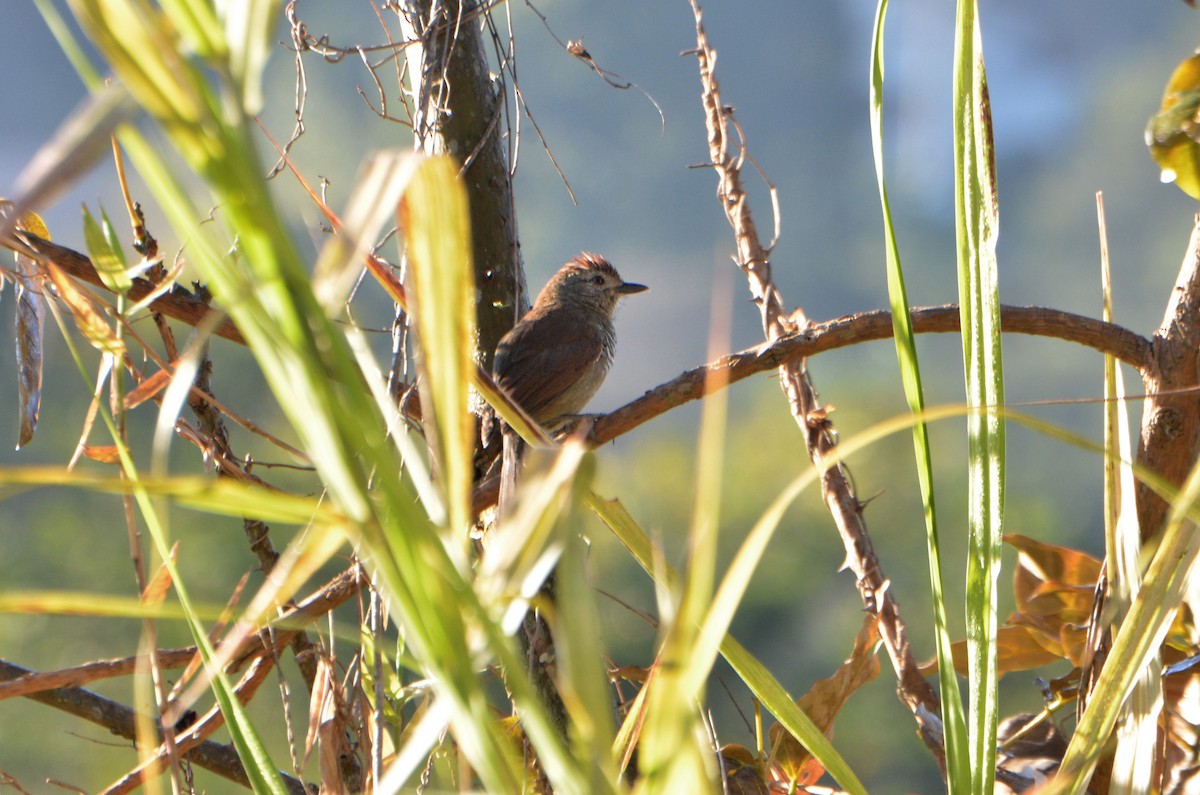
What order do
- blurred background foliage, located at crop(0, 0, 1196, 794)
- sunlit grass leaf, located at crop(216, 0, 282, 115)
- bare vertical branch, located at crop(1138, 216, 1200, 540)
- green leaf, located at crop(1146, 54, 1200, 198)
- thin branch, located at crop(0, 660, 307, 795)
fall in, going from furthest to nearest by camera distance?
blurred background foliage, located at crop(0, 0, 1196, 794) → thin branch, located at crop(0, 660, 307, 795) → bare vertical branch, located at crop(1138, 216, 1200, 540) → green leaf, located at crop(1146, 54, 1200, 198) → sunlit grass leaf, located at crop(216, 0, 282, 115)

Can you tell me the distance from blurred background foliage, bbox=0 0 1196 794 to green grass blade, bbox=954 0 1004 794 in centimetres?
991

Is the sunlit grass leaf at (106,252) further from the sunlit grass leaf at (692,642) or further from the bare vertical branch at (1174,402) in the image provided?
the bare vertical branch at (1174,402)

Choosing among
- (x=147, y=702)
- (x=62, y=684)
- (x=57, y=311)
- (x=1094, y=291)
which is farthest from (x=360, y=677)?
(x=1094, y=291)

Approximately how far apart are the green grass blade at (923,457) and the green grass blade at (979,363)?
0.9 inches

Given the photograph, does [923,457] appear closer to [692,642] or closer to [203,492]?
[692,642]

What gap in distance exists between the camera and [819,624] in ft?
65.9

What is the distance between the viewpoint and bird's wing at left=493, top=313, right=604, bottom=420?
3.99m

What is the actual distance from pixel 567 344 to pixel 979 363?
10.8 ft

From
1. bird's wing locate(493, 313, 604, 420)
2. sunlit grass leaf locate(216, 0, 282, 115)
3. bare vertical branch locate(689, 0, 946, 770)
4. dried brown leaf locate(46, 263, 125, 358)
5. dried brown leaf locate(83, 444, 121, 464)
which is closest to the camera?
sunlit grass leaf locate(216, 0, 282, 115)

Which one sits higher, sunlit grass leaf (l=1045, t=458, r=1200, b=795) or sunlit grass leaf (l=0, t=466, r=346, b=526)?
sunlit grass leaf (l=0, t=466, r=346, b=526)

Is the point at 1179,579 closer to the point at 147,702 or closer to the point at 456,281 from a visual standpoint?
the point at 456,281

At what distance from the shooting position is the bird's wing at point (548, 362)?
3.99m

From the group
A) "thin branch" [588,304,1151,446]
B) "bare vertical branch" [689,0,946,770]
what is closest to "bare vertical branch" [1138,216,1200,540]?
"thin branch" [588,304,1151,446]

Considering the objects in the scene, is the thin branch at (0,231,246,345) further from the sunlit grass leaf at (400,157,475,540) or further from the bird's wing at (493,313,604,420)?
the bird's wing at (493,313,604,420)
